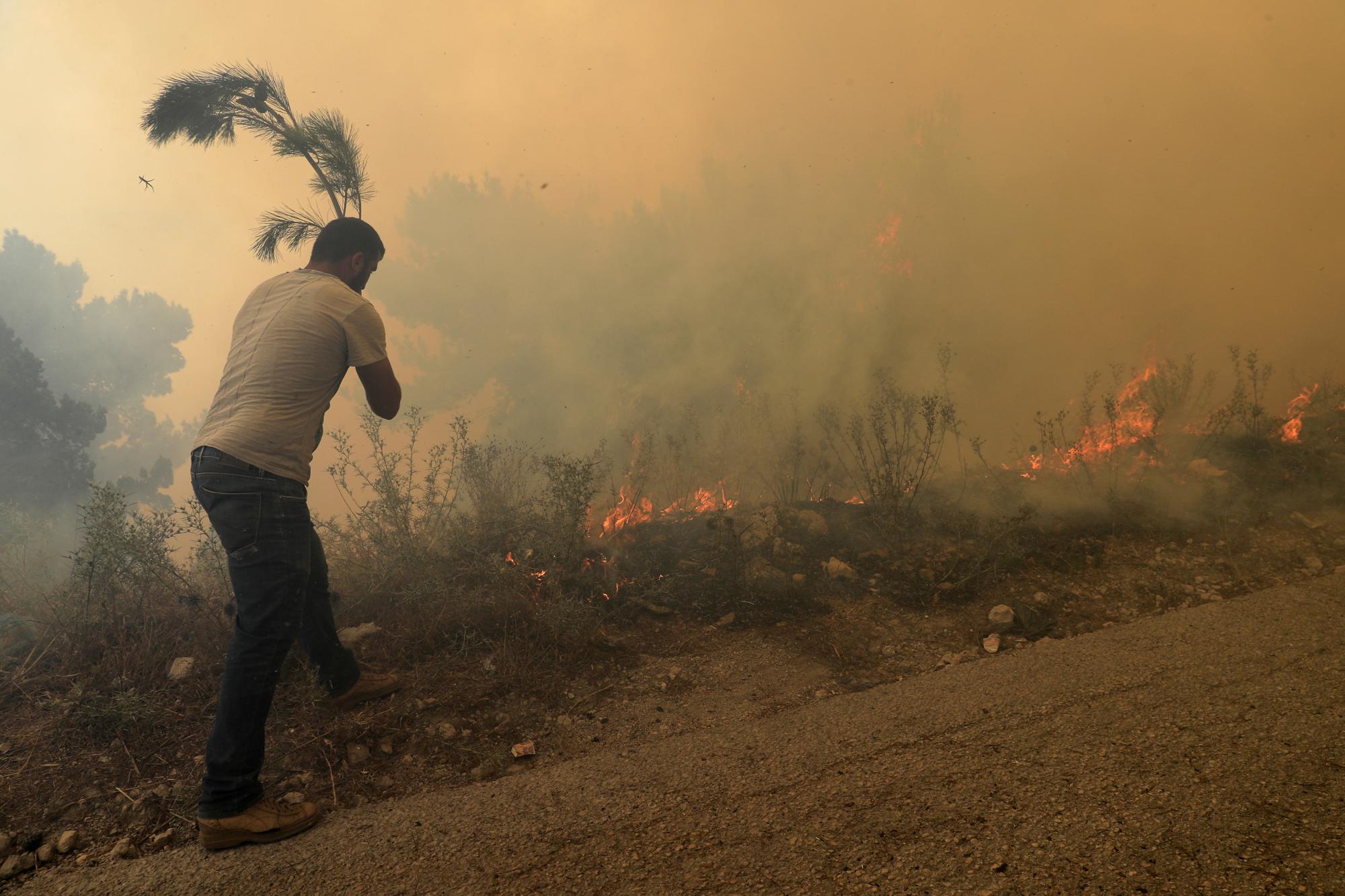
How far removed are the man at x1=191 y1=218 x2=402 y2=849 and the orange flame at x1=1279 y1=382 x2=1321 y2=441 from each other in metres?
7.14

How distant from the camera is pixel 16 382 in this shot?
11930mm

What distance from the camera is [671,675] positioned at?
11.0 ft

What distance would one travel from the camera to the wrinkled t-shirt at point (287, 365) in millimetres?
2312

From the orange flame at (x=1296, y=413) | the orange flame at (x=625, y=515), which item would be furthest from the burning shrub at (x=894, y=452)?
the orange flame at (x=1296, y=413)

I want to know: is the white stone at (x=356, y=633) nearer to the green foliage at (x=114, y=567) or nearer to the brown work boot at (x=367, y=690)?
the brown work boot at (x=367, y=690)

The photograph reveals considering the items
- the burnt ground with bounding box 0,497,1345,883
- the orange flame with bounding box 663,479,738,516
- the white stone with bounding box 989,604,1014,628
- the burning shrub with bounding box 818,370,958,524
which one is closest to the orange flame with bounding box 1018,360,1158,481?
the burning shrub with bounding box 818,370,958,524

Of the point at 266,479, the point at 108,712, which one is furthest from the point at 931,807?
the point at 108,712

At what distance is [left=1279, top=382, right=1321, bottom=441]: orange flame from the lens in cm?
553

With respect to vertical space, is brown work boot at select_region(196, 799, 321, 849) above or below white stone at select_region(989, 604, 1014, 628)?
above

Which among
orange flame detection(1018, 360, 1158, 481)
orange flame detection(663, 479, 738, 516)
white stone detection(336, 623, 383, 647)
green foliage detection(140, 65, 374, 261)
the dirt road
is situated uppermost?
green foliage detection(140, 65, 374, 261)

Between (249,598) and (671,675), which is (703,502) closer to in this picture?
(671,675)

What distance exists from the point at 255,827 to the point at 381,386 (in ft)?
5.30

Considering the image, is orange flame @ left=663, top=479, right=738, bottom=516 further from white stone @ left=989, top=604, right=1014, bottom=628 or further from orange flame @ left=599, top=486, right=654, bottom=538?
white stone @ left=989, top=604, right=1014, bottom=628

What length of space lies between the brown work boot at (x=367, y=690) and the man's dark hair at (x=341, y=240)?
6.42 ft
